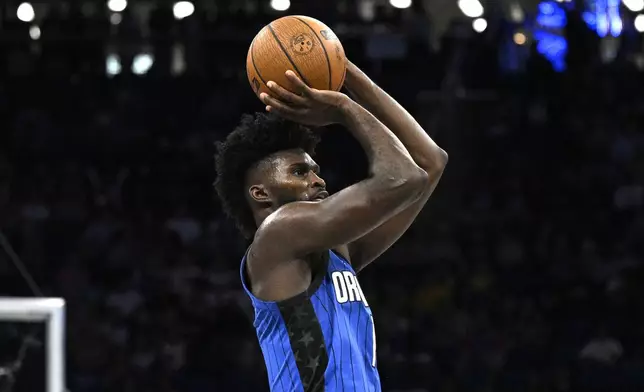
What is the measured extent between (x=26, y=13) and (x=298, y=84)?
274 inches

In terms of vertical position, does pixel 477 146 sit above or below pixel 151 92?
below

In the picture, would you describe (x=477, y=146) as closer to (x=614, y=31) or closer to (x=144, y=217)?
(x=614, y=31)

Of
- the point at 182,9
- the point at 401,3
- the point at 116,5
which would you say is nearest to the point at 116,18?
the point at 116,5

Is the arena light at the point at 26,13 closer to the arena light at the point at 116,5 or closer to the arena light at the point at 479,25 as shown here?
the arena light at the point at 116,5

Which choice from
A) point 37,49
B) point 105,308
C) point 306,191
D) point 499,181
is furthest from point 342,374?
point 37,49

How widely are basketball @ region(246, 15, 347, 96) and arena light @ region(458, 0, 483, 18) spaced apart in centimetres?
645

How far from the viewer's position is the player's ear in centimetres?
331

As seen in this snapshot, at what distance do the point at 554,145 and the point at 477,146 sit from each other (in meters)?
0.74

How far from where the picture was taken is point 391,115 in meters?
3.55

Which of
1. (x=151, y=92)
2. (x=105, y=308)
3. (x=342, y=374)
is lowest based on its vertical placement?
(x=342, y=374)

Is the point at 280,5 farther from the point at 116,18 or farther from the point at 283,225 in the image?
the point at 283,225

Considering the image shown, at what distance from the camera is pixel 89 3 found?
30.8 feet

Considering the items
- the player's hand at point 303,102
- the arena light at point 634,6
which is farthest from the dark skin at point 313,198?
the arena light at point 634,6

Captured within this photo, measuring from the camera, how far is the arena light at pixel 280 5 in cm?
917
